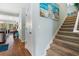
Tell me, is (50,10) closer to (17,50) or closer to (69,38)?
(69,38)

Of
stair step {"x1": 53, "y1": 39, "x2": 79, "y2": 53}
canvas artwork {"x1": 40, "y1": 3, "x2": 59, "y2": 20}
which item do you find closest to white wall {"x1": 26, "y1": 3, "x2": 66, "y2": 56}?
canvas artwork {"x1": 40, "y1": 3, "x2": 59, "y2": 20}

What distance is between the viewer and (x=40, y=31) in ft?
5.47

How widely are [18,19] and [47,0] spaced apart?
553mm

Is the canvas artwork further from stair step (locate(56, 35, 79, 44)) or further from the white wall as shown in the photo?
stair step (locate(56, 35, 79, 44))

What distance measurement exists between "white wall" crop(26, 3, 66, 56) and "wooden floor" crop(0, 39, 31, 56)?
79mm

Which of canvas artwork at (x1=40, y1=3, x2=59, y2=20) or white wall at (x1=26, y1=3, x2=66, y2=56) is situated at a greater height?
canvas artwork at (x1=40, y1=3, x2=59, y2=20)

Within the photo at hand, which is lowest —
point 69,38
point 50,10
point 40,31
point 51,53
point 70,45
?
point 51,53

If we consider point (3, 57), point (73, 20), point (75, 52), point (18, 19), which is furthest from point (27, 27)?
point (75, 52)

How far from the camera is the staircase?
5.40 feet

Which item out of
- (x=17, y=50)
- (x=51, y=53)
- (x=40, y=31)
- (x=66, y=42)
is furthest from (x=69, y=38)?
(x=17, y=50)

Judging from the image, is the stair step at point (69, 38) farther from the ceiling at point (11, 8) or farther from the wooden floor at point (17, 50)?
the ceiling at point (11, 8)

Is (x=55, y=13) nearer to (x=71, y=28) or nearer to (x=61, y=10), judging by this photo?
(x=61, y=10)

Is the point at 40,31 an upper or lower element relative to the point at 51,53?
upper

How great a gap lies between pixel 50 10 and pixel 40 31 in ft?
1.26
